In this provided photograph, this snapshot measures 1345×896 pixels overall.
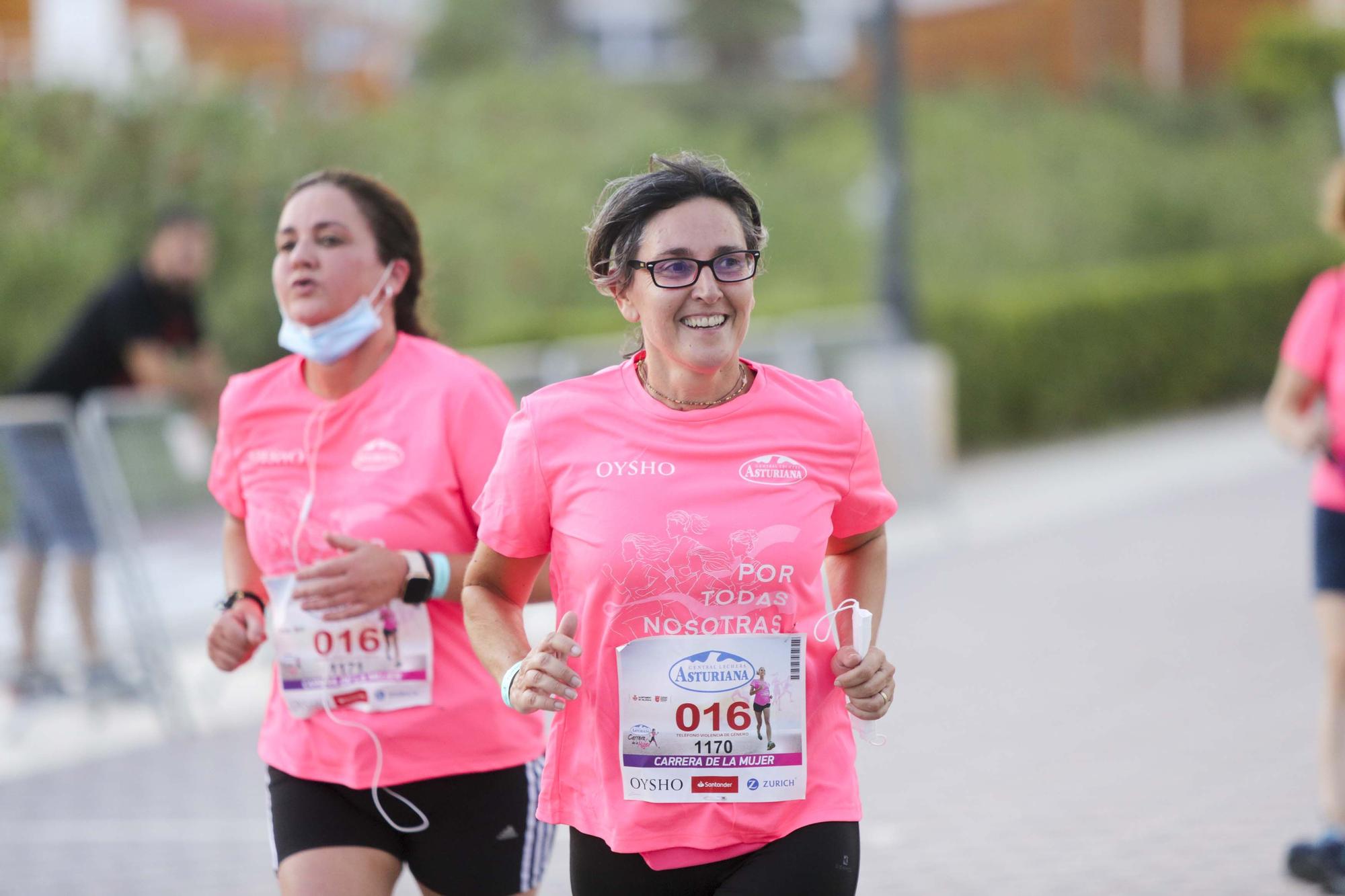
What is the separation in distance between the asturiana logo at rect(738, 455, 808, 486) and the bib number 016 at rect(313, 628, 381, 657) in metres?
1.00

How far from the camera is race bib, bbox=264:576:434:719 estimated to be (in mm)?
3488

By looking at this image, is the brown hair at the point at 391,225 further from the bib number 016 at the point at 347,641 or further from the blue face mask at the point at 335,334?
the bib number 016 at the point at 347,641

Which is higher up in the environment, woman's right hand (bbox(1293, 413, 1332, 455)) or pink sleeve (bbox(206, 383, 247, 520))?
pink sleeve (bbox(206, 383, 247, 520))

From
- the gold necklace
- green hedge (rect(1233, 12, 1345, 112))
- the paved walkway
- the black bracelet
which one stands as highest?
green hedge (rect(1233, 12, 1345, 112))

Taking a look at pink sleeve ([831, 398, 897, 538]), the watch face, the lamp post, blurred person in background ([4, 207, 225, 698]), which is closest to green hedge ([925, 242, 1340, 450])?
the lamp post

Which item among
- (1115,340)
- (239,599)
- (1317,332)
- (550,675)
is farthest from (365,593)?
(1115,340)

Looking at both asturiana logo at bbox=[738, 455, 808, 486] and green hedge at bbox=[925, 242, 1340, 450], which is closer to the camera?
asturiana logo at bbox=[738, 455, 808, 486]

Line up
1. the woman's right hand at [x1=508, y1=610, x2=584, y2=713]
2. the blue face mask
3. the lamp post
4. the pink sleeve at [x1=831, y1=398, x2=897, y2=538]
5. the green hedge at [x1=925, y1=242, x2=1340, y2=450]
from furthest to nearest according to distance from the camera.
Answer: the green hedge at [x1=925, y1=242, x2=1340, y2=450] < the lamp post < the blue face mask < the pink sleeve at [x1=831, y1=398, x2=897, y2=538] < the woman's right hand at [x1=508, y1=610, x2=584, y2=713]

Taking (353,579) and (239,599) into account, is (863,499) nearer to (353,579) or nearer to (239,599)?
(353,579)

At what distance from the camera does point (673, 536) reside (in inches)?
112

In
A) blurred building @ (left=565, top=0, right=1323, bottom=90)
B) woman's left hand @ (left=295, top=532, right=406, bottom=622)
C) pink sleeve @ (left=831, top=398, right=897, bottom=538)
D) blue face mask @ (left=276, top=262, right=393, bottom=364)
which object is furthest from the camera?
blurred building @ (left=565, top=0, right=1323, bottom=90)

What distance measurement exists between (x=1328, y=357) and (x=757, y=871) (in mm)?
3222

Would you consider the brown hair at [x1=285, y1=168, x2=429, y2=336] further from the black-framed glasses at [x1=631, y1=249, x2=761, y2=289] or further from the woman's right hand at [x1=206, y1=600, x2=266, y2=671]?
the black-framed glasses at [x1=631, y1=249, x2=761, y2=289]

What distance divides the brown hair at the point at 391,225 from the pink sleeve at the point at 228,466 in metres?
0.39
